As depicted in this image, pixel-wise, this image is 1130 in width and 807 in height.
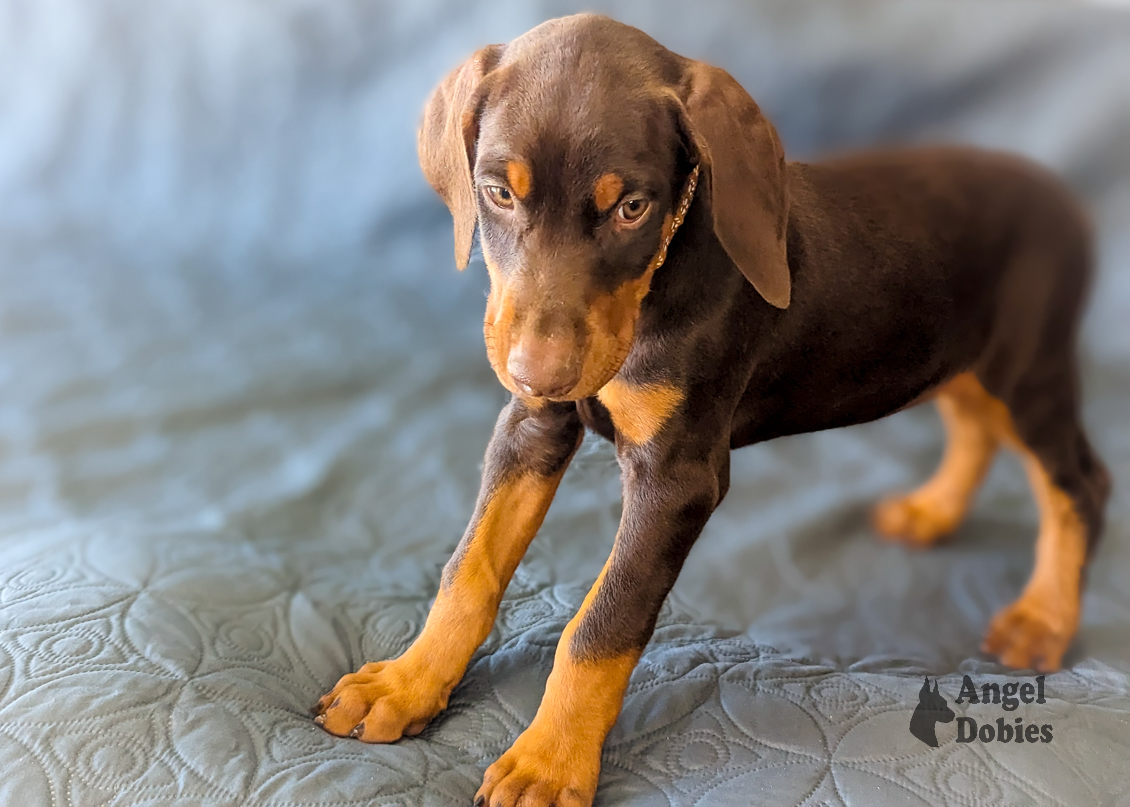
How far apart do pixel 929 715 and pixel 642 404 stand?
54cm

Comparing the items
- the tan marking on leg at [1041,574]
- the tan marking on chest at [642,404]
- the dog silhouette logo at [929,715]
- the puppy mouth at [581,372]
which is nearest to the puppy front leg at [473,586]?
the tan marking on chest at [642,404]

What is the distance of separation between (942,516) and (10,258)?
2.24m

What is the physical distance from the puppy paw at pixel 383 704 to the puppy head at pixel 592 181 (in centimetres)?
47

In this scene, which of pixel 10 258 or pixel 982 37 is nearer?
pixel 982 37

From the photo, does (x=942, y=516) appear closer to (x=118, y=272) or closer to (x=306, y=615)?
(x=306, y=615)

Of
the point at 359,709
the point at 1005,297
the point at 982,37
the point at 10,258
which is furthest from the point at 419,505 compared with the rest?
the point at 10,258

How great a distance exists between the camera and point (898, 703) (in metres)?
1.14

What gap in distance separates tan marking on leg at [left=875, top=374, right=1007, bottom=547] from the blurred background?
0.13 feet

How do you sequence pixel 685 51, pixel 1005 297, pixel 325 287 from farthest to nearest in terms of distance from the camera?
1. pixel 325 287
2. pixel 685 51
3. pixel 1005 297

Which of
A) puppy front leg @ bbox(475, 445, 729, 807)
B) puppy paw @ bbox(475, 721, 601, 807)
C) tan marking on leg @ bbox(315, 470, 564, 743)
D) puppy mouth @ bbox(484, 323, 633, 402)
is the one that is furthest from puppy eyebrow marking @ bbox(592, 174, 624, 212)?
puppy paw @ bbox(475, 721, 601, 807)

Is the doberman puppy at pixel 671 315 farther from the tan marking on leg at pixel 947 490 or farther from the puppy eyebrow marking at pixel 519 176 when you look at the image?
the tan marking on leg at pixel 947 490

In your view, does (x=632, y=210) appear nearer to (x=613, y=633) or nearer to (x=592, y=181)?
(x=592, y=181)

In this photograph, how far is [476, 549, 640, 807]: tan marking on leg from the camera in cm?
98

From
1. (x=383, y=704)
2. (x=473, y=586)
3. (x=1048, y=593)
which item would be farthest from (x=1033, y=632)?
(x=383, y=704)
